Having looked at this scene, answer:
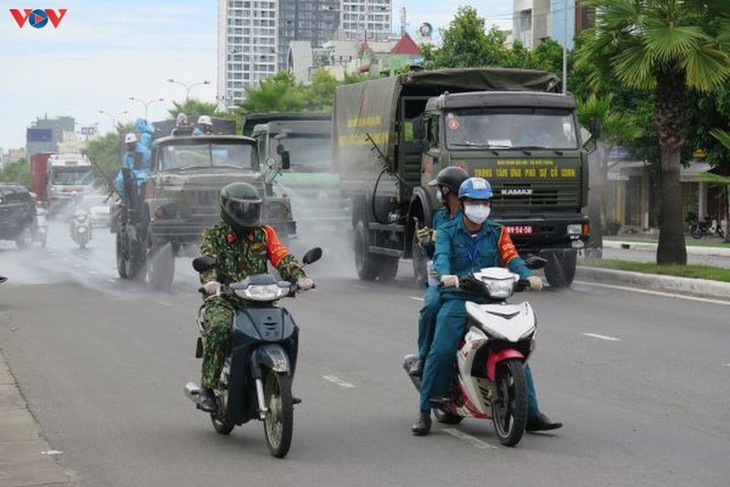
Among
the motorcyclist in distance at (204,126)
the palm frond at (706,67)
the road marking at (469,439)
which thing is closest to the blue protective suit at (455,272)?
the road marking at (469,439)

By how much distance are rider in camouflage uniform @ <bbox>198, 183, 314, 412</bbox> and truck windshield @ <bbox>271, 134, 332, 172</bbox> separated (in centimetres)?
2330

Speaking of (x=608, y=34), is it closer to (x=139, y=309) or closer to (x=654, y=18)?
(x=654, y=18)

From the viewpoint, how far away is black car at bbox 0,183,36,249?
4169 cm

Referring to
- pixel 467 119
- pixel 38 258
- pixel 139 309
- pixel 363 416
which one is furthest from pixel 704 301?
pixel 38 258

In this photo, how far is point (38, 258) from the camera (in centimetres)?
3700

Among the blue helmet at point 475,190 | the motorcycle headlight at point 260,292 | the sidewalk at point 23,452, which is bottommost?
the sidewalk at point 23,452

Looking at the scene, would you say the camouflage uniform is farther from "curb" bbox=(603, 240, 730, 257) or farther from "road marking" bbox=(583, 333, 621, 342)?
"curb" bbox=(603, 240, 730, 257)

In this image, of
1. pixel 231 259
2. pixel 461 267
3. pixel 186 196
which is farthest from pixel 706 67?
pixel 231 259

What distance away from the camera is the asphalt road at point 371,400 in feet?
28.2

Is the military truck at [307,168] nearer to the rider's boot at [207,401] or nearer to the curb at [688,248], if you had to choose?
the curb at [688,248]

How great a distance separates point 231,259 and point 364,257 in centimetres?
1649

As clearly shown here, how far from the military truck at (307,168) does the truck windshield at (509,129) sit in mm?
7272

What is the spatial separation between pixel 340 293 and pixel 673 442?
13740mm

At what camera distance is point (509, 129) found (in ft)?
73.9
